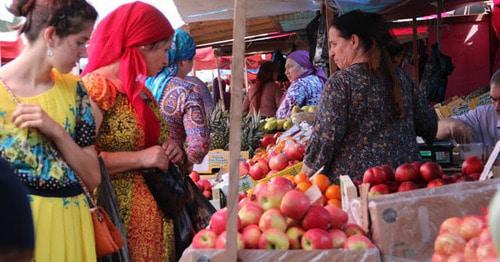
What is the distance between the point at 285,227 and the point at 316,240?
0.18 metres

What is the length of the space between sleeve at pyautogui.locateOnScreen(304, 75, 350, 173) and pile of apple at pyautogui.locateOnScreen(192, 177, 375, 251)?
916mm

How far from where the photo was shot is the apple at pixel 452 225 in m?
2.26

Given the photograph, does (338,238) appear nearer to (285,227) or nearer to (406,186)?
(285,227)

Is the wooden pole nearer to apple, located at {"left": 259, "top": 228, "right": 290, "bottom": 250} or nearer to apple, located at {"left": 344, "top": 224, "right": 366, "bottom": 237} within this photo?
apple, located at {"left": 259, "top": 228, "right": 290, "bottom": 250}

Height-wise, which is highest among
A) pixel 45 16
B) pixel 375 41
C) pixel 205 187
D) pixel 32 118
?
pixel 45 16

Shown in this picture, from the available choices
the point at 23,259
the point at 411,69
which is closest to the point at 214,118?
the point at 411,69

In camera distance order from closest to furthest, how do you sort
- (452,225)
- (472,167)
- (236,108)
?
1. (236,108)
2. (452,225)
3. (472,167)

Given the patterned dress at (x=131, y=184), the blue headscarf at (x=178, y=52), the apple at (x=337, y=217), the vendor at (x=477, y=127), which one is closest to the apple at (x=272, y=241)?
the apple at (x=337, y=217)

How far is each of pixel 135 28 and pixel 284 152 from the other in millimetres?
2193

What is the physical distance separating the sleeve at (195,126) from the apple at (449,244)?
1846 millimetres

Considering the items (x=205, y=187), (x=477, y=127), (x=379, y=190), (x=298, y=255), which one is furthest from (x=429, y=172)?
(x=205, y=187)

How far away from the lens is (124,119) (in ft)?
9.99

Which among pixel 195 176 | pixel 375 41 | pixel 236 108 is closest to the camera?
pixel 236 108

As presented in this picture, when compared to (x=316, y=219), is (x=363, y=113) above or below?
above
